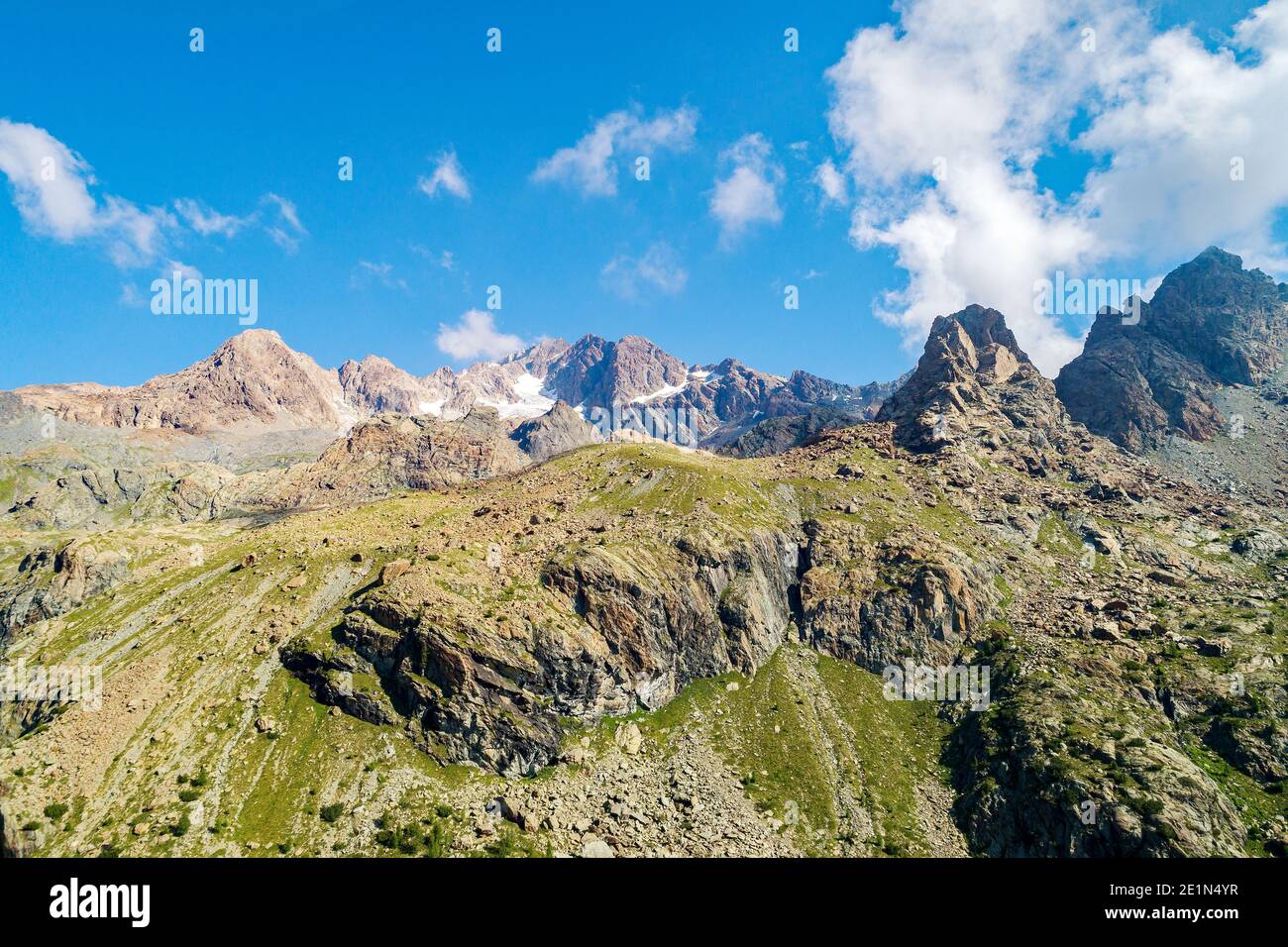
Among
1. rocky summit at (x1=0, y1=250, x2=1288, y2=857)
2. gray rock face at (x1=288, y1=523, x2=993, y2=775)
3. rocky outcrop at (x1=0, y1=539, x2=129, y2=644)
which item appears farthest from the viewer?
rocky outcrop at (x1=0, y1=539, x2=129, y2=644)

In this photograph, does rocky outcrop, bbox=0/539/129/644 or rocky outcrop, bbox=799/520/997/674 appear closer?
rocky outcrop, bbox=0/539/129/644

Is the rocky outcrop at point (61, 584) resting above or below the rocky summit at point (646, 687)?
above

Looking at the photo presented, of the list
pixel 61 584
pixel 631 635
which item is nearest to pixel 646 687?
pixel 631 635

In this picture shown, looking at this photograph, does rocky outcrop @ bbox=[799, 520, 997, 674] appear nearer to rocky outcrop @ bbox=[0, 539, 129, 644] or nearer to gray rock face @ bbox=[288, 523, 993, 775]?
gray rock face @ bbox=[288, 523, 993, 775]

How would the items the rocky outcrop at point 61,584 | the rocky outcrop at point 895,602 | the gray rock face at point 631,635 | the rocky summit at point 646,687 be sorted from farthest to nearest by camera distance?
1. the rocky outcrop at point 895,602
2. the rocky outcrop at point 61,584
3. the gray rock face at point 631,635
4. the rocky summit at point 646,687

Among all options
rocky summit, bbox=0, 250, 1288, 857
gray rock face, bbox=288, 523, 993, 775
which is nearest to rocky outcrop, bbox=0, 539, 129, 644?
rocky summit, bbox=0, 250, 1288, 857

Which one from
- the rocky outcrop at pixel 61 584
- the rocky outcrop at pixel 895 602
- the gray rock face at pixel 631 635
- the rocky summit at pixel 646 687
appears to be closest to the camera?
the rocky summit at pixel 646 687

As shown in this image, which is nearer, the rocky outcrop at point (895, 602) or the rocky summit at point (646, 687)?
the rocky summit at point (646, 687)

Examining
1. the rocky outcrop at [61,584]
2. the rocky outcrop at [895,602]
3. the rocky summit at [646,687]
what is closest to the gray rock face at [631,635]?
the rocky outcrop at [895,602]

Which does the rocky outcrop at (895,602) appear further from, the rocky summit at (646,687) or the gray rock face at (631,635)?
the rocky summit at (646,687)

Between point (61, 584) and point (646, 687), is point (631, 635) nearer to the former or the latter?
point (646, 687)

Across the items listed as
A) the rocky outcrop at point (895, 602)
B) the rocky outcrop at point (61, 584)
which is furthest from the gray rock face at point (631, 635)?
the rocky outcrop at point (61, 584)
